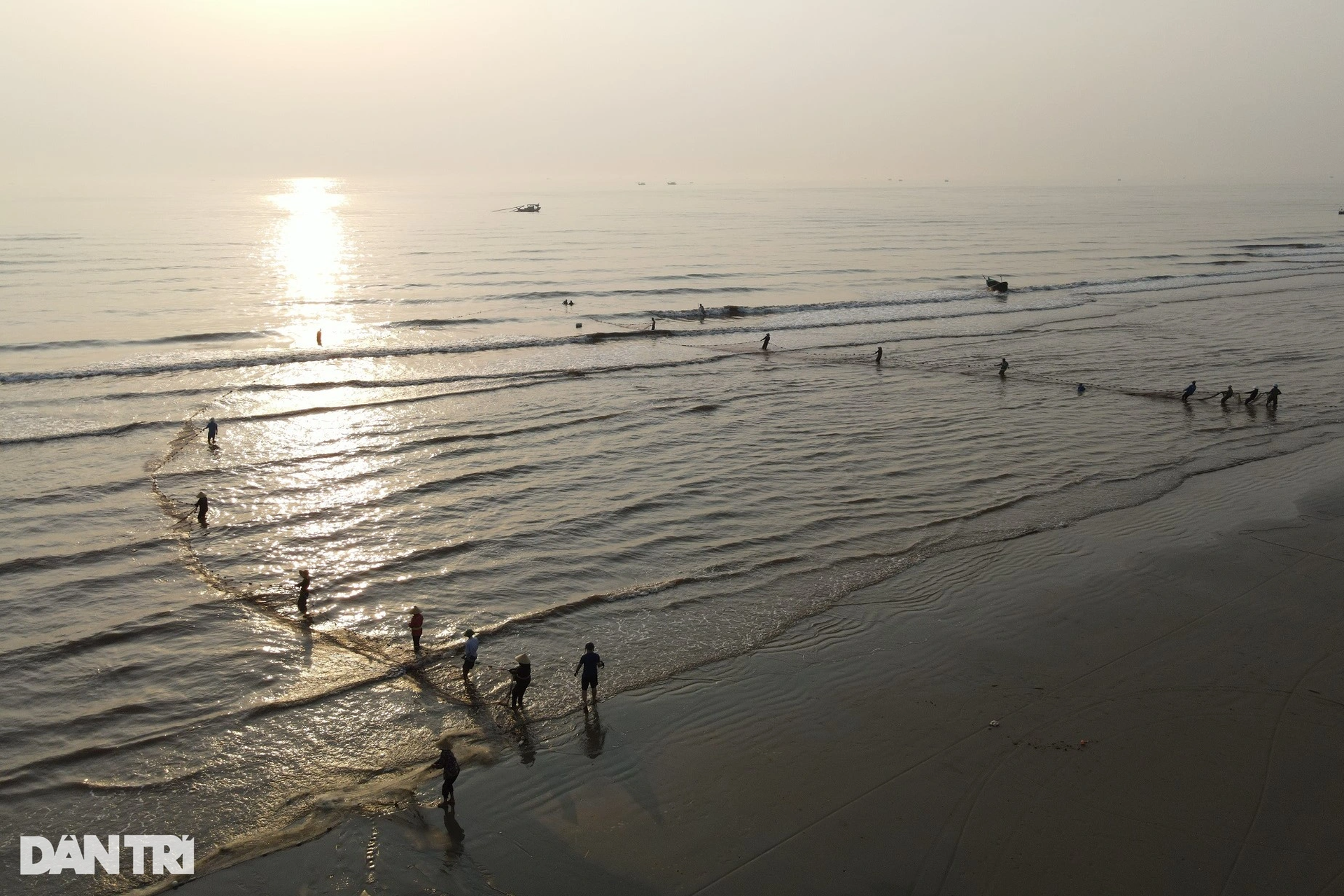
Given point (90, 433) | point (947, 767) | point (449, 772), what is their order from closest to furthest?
point (449, 772) < point (947, 767) < point (90, 433)

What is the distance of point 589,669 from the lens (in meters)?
13.0

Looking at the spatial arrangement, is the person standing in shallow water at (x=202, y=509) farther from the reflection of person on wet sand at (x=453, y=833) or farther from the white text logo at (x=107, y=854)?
the reflection of person on wet sand at (x=453, y=833)

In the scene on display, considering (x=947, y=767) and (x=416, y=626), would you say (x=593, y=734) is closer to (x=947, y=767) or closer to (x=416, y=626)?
(x=416, y=626)

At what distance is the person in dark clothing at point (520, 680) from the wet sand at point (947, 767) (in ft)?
2.16

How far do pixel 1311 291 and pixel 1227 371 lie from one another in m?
32.6

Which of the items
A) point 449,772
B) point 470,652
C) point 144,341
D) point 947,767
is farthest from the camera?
point 144,341

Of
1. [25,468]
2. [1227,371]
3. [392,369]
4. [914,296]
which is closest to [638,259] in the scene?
[914,296]

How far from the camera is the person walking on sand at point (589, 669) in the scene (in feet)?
42.3

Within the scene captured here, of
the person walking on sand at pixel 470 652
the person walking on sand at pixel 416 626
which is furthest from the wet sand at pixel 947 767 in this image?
the person walking on sand at pixel 416 626

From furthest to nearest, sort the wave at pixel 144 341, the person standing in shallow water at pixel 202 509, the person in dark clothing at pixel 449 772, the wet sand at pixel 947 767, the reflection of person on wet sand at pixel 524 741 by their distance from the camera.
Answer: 1. the wave at pixel 144 341
2. the person standing in shallow water at pixel 202 509
3. the reflection of person on wet sand at pixel 524 741
4. the person in dark clothing at pixel 449 772
5. the wet sand at pixel 947 767

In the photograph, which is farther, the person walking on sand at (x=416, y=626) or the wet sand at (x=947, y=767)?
the person walking on sand at (x=416, y=626)

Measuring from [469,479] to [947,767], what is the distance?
15384 mm

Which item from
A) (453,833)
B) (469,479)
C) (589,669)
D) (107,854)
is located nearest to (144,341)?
(469,479)

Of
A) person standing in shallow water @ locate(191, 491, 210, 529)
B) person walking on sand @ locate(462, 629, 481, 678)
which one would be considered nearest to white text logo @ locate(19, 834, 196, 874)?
person walking on sand @ locate(462, 629, 481, 678)
